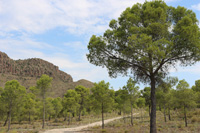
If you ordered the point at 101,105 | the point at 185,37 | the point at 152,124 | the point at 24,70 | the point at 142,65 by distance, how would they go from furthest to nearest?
1. the point at 24,70
2. the point at 101,105
3. the point at 142,65
4. the point at 152,124
5. the point at 185,37

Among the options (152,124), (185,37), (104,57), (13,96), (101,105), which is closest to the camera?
(185,37)

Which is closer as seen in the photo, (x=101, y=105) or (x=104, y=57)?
(x=104, y=57)

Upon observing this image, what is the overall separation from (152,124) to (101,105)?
45.3 ft

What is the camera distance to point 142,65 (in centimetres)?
1381

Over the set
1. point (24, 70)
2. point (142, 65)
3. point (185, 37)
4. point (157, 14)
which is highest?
point (24, 70)

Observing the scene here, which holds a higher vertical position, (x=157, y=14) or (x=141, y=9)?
(x=141, y=9)

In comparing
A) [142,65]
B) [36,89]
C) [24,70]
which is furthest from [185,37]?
[24,70]

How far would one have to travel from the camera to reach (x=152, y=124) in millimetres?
12891

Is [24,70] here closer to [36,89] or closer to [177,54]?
[36,89]

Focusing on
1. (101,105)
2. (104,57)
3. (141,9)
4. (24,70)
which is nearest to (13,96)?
(101,105)

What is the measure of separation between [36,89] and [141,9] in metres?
25.9

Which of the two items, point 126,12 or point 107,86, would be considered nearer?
point 126,12

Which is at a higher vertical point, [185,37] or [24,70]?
[24,70]

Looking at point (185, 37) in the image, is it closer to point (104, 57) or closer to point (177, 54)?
point (177, 54)
